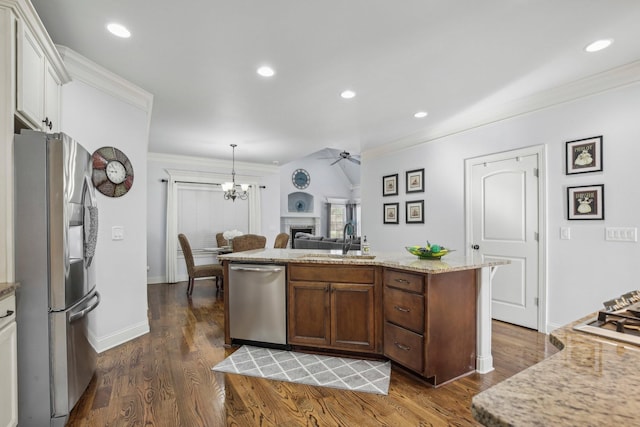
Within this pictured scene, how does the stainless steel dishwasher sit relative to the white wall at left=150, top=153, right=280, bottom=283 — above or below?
below

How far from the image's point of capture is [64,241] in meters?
1.77

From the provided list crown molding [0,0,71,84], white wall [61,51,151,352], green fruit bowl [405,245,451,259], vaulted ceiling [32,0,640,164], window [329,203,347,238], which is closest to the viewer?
crown molding [0,0,71,84]

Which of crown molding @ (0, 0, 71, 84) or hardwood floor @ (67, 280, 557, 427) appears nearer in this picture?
crown molding @ (0, 0, 71, 84)

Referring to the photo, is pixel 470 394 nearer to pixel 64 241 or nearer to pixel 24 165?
pixel 64 241

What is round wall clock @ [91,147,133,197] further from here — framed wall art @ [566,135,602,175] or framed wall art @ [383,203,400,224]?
framed wall art @ [566,135,602,175]

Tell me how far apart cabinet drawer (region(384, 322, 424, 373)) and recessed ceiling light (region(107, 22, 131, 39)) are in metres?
2.89

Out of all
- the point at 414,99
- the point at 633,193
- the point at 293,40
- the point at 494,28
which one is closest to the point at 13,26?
the point at 293,40

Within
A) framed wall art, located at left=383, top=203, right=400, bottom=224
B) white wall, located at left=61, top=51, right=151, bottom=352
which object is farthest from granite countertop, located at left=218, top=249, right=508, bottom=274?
framed wall art, located at left=383, top=203, right=400, bottom=224

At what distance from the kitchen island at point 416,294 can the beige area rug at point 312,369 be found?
125mm

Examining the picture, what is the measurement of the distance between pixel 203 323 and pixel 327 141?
3270 mm

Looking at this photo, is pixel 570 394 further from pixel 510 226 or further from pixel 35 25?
pixel 510 226

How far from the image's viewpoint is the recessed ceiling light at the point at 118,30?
2.26 m

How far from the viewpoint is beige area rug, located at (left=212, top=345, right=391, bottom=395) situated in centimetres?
230

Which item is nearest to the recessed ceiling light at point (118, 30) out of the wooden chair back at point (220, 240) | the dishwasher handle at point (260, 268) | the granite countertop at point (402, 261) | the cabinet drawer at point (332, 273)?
the granite countertop at point (402, 261)
